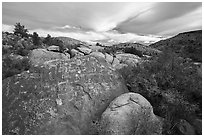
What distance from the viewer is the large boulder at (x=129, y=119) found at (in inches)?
161

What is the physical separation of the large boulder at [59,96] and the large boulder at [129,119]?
1.37 ft

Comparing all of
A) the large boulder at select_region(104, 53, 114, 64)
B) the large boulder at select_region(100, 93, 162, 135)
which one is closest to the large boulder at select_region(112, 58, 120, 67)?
the large boulder at select_region(104, 53, 114, 64)

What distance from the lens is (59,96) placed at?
462 cm

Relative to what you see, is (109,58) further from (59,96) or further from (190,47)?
(190,47)

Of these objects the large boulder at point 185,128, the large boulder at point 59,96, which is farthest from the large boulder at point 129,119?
the large boulder at point 185,128

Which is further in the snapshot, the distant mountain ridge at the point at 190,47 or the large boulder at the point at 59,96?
the distant mountain ridge at the point at 190,47

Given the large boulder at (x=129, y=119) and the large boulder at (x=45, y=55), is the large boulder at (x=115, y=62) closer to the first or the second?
the large boulder at (x=45, y=55)

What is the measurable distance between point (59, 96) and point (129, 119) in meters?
1.98

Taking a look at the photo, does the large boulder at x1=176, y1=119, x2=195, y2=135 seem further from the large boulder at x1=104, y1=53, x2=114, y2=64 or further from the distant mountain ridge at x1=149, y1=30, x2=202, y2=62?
the large boulder at x1=104, y1=53, x2=114, y2=64

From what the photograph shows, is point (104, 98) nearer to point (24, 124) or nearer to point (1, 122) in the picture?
point (24, 124)

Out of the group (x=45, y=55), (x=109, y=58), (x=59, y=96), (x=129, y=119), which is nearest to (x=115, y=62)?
(x=109, y=58)

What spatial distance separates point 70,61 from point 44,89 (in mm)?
1355

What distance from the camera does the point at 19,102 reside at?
178 inches

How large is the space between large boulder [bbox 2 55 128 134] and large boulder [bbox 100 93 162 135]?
1.37 ft
